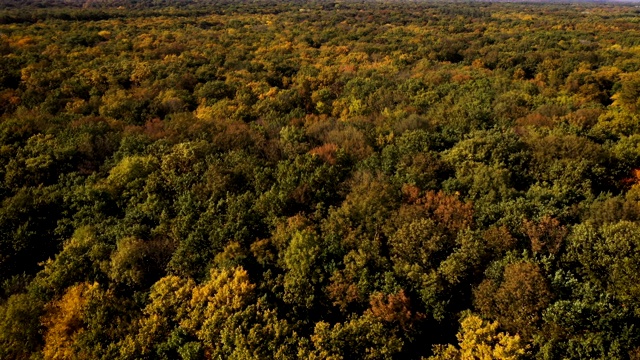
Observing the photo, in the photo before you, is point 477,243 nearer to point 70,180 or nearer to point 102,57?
point 70,180

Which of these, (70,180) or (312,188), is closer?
(312,188)

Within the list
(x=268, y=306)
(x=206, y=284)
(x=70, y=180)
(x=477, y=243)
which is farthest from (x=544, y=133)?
(x=70, y=180)

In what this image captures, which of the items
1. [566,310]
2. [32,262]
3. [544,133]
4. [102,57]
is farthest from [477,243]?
[102,57]

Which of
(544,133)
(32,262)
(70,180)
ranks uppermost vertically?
(544,133)

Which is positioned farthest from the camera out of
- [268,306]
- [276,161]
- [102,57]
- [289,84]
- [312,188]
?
[102,57]

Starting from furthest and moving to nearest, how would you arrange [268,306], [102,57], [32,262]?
1. [102,57]
2. [32,262]
3. [268,306]

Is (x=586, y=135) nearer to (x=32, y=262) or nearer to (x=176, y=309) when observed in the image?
(x=176, y=309)

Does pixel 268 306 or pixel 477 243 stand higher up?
pixel 477 243
